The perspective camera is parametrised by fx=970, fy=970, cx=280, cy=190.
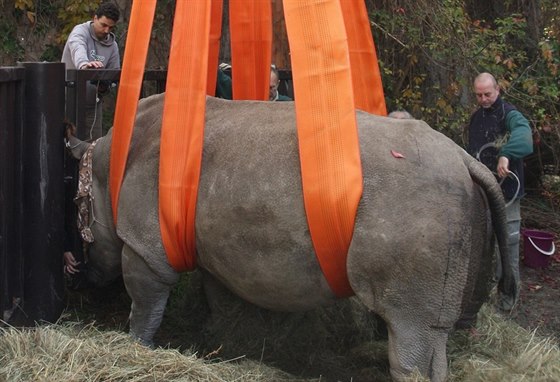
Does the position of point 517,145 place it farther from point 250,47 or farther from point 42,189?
point 42,189

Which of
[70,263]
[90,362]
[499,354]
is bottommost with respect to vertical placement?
[499,354]

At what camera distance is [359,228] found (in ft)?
17.1

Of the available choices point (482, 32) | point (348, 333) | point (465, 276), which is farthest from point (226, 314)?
point (482, 32)

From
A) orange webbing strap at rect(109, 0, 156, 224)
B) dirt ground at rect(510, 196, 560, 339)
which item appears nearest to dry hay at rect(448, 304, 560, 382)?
dirt ground at rect(510, 196, 560, 339)

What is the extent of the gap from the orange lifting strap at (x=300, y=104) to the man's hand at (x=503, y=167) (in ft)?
3.05

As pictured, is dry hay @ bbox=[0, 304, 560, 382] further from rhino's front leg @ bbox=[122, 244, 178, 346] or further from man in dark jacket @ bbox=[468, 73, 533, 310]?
man in dark jacket @ bbox=[468, 73, 533, 310]

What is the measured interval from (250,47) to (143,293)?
2.01 meters

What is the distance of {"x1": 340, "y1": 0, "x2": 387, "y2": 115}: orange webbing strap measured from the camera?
263 inches

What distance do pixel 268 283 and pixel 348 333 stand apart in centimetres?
125

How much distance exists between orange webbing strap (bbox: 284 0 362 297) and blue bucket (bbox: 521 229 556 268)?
13.9 ft

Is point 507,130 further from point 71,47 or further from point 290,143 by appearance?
point 71,47

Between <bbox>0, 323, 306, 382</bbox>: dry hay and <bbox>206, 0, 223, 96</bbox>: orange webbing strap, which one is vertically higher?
<bbox>206, 0, 223, 96</bbox>: orange webbing strap

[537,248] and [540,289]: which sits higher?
[537,248]

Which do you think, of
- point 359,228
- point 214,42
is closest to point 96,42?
point 214,42
